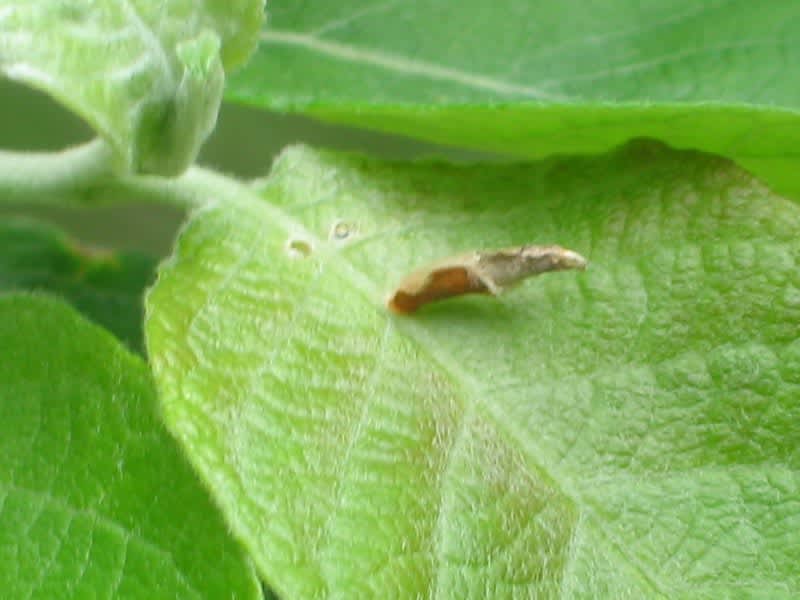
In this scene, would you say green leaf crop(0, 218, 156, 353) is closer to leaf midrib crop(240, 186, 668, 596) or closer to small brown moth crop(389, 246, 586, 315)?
leaf midrib crop(240, 186, 668, 596)

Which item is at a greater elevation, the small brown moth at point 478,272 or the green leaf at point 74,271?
the small brown moth at point 478,272

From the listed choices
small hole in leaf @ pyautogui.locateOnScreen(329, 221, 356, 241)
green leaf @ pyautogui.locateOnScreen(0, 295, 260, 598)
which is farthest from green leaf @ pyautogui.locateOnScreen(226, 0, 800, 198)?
green leaf @ pyautogui.locateOnScreen(0, 295, 260, 598)

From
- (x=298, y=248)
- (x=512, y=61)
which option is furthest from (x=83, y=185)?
(x=512, y=61)

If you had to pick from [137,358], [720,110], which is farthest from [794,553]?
[137,358]

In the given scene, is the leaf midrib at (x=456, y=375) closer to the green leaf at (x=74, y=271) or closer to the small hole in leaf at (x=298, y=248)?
the small hole in leaf at (x=298, y=248)

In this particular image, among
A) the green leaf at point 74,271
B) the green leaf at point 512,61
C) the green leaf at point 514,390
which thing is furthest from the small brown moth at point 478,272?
the green leaf at point 74,271

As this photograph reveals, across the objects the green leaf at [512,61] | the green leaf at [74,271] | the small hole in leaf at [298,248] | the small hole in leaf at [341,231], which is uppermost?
the green leaf at [512,61]

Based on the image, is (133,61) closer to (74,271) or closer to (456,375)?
(456,375)

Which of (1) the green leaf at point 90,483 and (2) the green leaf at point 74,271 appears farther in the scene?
(2) the green leaf at point 74,271
